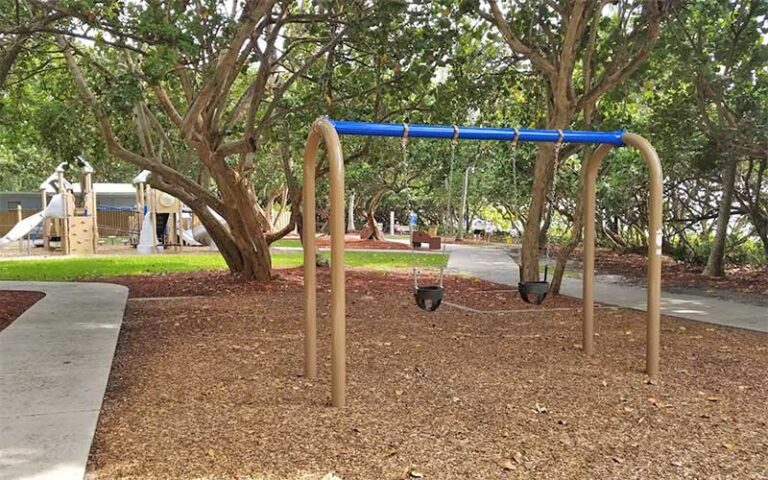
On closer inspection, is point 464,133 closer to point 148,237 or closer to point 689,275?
point 689,275

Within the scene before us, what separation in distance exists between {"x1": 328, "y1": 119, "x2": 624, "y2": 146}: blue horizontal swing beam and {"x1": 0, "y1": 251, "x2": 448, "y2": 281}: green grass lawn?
21.3 feet

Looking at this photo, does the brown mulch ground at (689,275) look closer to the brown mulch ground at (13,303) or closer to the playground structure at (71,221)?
the brown mulch ground at (13,303)

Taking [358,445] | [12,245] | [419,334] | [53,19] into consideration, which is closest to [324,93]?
[53,19]

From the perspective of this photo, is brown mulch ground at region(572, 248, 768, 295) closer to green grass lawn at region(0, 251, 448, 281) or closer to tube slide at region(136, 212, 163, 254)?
green grass lawn at region(0, 251, 448, 281)

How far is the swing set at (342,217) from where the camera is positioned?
14.3 feet

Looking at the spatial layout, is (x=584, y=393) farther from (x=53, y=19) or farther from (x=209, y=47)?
(x=53, y=19)

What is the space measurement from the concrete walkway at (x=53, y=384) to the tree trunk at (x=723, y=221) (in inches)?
457

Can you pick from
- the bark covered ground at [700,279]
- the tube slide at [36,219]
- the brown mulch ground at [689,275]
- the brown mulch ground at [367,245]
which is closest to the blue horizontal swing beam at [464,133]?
the bark covered ground at [700,279]

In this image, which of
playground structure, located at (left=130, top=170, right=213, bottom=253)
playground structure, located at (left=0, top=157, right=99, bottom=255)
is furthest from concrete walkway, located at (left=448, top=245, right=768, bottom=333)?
playground structure, located at (left=0, top=157, right=99, bottom=255)

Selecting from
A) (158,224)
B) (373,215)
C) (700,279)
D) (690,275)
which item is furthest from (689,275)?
(158,224)

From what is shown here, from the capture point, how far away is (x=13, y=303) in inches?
339

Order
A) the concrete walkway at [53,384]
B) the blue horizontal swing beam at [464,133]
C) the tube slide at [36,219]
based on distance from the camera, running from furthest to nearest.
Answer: the tube slide at [36,219] < the blue horizontal swing beam at [464,133] < the concrete walkway at [53,384]

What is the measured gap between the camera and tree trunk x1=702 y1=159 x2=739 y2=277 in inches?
511

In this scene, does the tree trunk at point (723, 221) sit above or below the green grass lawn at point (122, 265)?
above
